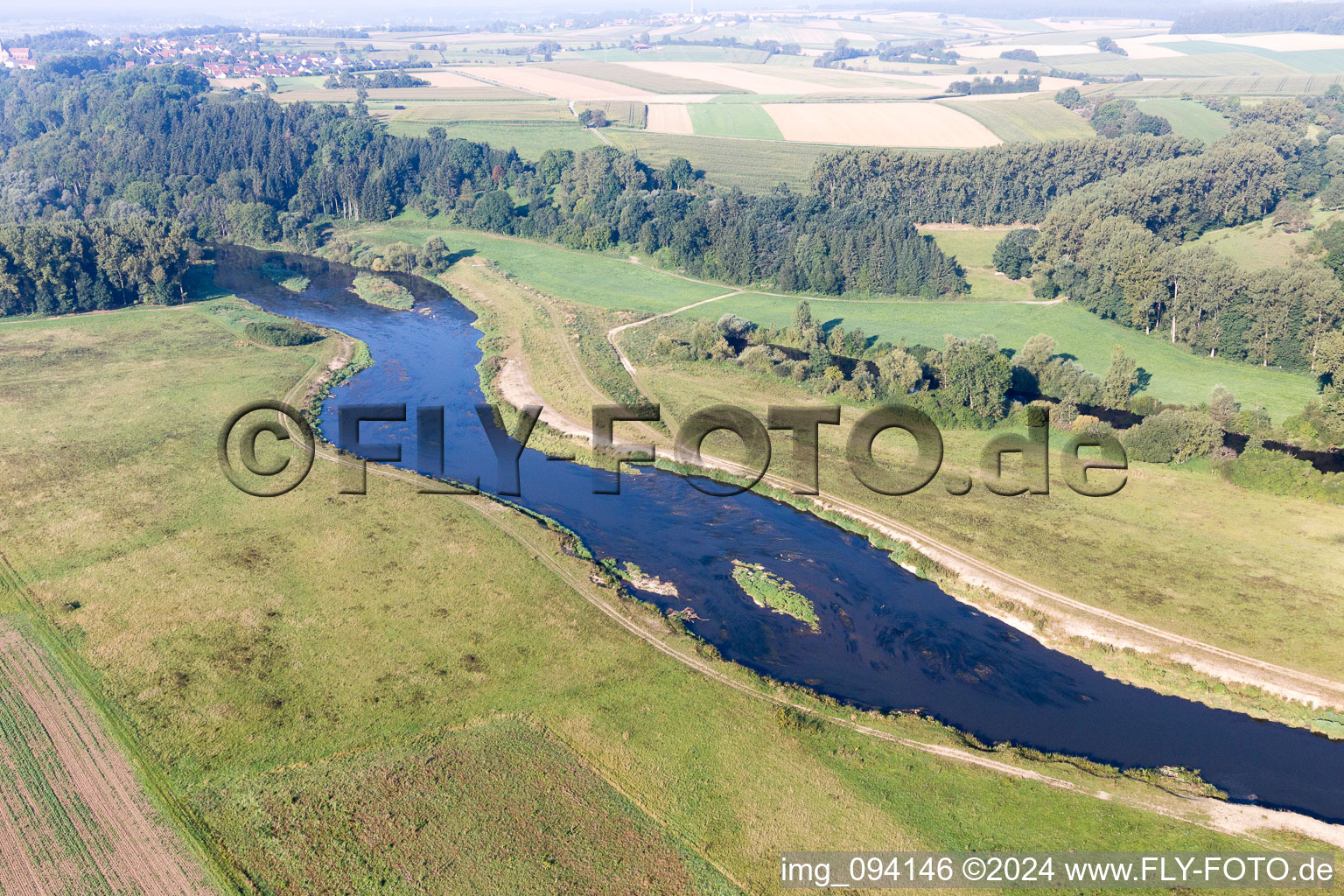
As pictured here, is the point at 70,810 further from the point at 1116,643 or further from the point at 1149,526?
the point at 1149,526

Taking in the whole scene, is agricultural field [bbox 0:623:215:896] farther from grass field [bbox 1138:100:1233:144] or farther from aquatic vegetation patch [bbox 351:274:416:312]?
grass field [bbox 1138:100:1233:144]

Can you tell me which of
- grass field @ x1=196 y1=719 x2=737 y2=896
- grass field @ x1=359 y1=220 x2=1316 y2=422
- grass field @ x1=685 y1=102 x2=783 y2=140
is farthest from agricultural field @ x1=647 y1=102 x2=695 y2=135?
grass field @ x1=196 y1=719 x2=737 y2=896

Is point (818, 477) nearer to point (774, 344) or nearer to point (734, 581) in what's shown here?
point (734, 581)

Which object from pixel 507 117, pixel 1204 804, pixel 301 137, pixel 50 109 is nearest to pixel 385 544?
pixel 1204 804

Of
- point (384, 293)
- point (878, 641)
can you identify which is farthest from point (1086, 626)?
point (384, 293)

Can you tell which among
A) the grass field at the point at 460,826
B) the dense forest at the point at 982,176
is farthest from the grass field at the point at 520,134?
the grass field at the point at 460,826

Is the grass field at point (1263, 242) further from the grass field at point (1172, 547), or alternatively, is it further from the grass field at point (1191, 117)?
the grass field at point (1172, 547)
